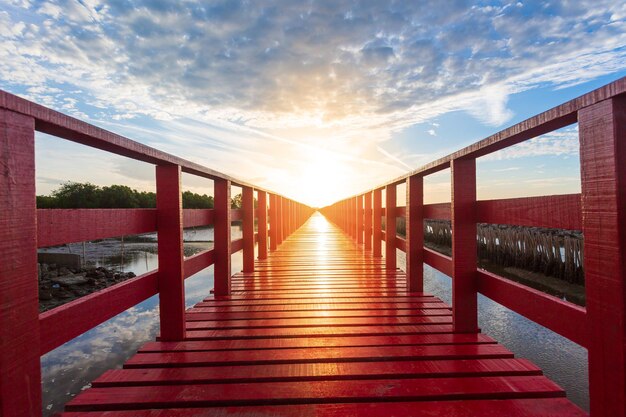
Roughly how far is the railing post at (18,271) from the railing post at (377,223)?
4.89 meters

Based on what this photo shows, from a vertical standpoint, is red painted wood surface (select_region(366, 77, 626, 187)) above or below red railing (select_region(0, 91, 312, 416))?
above

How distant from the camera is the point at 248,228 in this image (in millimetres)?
4621

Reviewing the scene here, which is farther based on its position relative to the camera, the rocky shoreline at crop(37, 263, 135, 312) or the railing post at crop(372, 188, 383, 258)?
the rocky shoreline at crop(37, 263, 135, 312)

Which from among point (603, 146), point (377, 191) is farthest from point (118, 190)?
point (603, 146)

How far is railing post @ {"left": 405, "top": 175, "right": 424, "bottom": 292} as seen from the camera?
11.0 feet

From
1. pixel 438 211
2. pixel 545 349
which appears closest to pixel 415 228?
pixel 438 211

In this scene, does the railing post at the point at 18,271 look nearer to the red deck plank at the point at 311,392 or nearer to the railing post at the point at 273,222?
the red deck plank at the point at 311,392

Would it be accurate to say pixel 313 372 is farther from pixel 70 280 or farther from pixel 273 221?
pixel 70 280

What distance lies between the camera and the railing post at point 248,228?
15.1 ft

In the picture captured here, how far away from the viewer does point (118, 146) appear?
166 cm

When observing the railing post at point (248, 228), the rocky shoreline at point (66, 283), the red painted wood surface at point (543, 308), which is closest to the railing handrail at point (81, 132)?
the red painted wood surface at point (543, 308)

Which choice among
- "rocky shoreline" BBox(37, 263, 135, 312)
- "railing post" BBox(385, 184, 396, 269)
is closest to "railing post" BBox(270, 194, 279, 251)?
"railing post" BBox(385, 184, 396, 269)

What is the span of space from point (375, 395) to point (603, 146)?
4.41 feet

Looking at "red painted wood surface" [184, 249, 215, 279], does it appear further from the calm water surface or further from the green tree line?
the green tree line
